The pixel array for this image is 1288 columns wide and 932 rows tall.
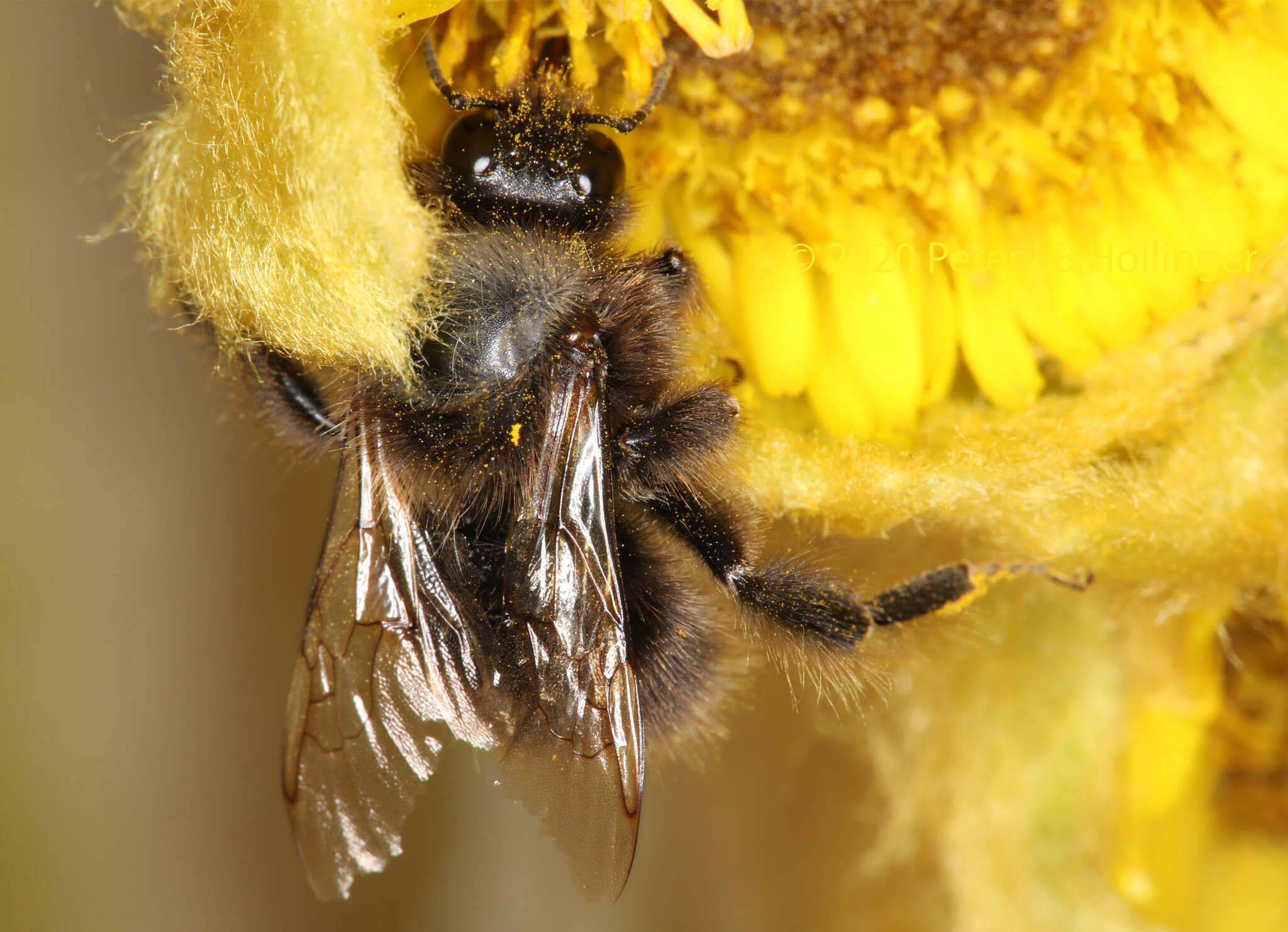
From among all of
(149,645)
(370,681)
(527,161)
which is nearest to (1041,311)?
(527,161)

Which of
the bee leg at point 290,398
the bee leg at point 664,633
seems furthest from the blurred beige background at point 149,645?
the bee leg at point 664,633

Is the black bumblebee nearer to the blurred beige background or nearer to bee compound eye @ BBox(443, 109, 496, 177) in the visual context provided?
bee compound eye @ BBox(443, 109, 496, 177)

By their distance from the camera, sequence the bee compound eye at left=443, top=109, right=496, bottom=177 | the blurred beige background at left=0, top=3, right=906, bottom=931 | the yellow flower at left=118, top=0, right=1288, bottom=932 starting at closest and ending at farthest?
1. the bee compound eye at left=443, top=109, right=496, bottom=177
2. the yellow flower at left=118, top=0, right=1288, bottom=932
3. the blurred beige background at left=0, top=3, right=906, bottom=931

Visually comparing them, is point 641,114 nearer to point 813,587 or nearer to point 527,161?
point 527,161

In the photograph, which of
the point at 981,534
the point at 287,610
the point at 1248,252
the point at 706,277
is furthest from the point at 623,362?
the point at 287,610

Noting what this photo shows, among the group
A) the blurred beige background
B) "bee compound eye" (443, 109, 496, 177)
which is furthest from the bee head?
the blurred beige background

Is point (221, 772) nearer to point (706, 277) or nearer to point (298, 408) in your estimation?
point (298, 408)

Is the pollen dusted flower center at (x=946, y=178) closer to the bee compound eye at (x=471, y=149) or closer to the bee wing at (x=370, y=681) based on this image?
the bee compound eye at (x=471, y=149)
